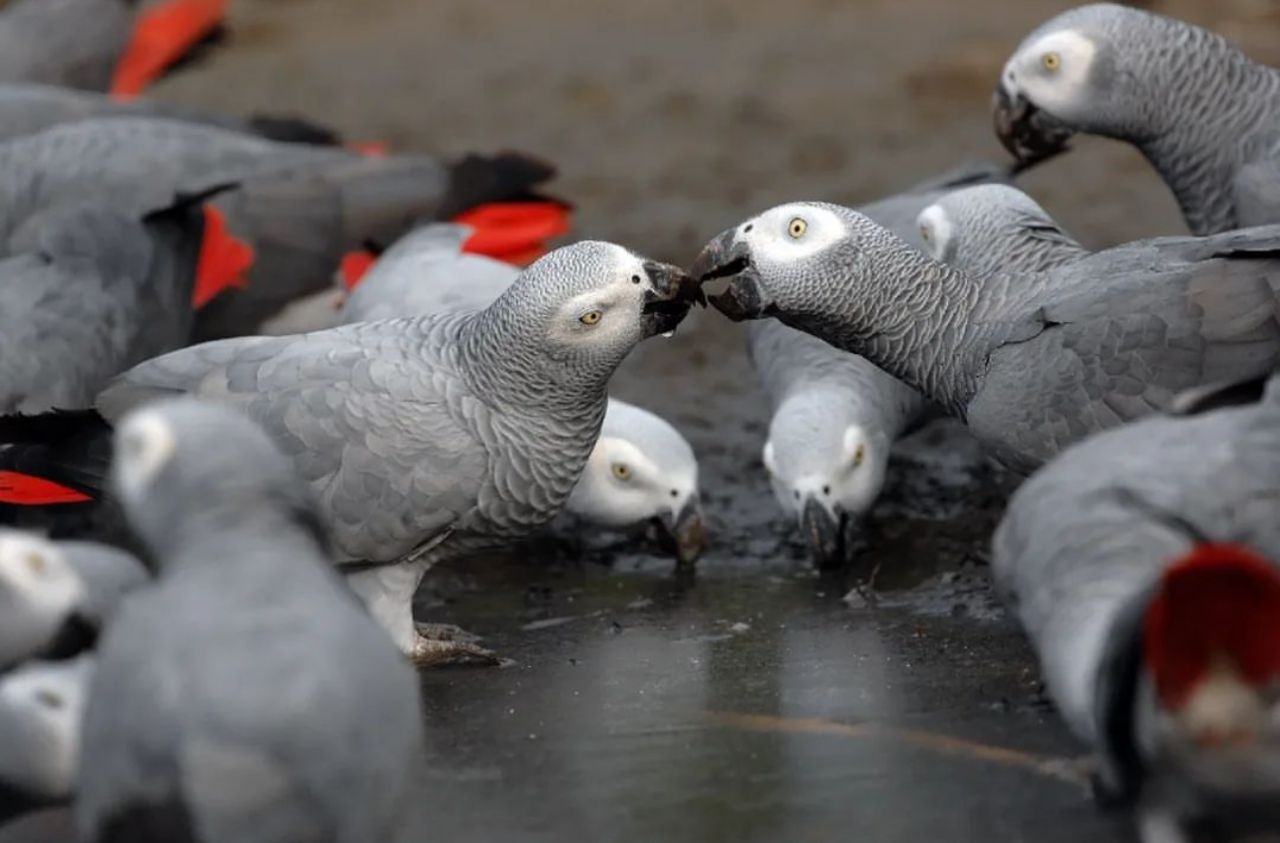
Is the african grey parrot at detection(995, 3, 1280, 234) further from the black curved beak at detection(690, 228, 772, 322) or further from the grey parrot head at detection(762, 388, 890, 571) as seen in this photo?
the black curved beak at detection(690, 228, 772, 322)

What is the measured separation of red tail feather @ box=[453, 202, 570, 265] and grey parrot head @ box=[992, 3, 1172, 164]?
6.26 ft

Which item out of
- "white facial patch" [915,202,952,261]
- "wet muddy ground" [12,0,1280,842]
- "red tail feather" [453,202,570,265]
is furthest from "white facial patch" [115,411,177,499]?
"red tail feather" [453,202,570,265]

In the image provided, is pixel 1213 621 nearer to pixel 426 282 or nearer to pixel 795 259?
pixel 795 259


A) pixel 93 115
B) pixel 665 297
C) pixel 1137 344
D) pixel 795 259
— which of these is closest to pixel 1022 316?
pixel 1137 344

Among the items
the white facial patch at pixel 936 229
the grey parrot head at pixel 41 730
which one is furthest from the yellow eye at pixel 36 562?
the white facial patch at pixel 936 229

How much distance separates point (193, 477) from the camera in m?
3.16

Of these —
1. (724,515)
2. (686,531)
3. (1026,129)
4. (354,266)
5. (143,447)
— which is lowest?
(724,515)

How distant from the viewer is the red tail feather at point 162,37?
8.81 m

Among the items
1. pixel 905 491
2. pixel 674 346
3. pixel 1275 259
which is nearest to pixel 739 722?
pixel 1275 259

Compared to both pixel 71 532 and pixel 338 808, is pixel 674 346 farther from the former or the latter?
pixel 338 808

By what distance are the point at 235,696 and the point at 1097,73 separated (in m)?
3.81

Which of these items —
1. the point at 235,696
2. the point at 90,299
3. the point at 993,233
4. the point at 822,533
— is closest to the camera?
the point at 235,696

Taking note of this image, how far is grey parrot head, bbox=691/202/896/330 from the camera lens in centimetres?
479

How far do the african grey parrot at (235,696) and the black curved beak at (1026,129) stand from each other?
3.57 meters
